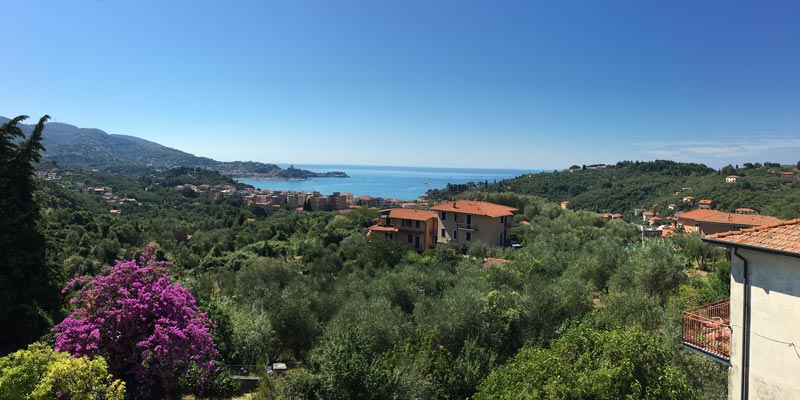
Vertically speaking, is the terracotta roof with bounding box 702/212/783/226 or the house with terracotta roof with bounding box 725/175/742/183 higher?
the house with terracotta roof with bounding box 725/175/742/183

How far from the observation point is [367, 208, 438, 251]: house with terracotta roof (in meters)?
44.0

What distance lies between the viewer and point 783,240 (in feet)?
21.4

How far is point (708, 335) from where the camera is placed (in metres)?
8.04

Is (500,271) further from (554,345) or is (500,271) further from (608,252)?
(554,345)

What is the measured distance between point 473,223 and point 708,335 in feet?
110

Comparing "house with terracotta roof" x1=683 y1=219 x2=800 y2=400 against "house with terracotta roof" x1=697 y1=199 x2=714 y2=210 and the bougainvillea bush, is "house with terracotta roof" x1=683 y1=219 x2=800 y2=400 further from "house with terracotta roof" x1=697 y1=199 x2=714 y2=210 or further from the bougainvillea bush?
"house with terracotta roof" x1=697 y1=199 x2=714 y2=210

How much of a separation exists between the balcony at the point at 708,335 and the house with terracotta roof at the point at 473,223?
3162 cm

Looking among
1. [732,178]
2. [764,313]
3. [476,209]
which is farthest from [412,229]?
[732,178]

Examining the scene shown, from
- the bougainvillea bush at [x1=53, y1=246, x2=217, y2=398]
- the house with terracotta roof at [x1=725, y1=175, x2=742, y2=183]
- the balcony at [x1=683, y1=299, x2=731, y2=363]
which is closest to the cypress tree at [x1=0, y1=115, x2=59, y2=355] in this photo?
the bougainvillea bush at [x1=53, y1=246, x2=217, y2=398]

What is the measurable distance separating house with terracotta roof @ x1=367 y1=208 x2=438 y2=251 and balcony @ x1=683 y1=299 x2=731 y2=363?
35602mm

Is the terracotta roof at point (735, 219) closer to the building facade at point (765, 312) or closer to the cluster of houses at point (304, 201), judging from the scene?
the building facade at point (765, 312)

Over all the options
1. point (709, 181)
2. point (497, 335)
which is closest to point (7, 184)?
point (497, 335)

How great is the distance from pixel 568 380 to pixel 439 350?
479 centimetres

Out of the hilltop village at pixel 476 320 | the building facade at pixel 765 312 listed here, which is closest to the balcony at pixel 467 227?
the hilltop village at pixel 476 320
